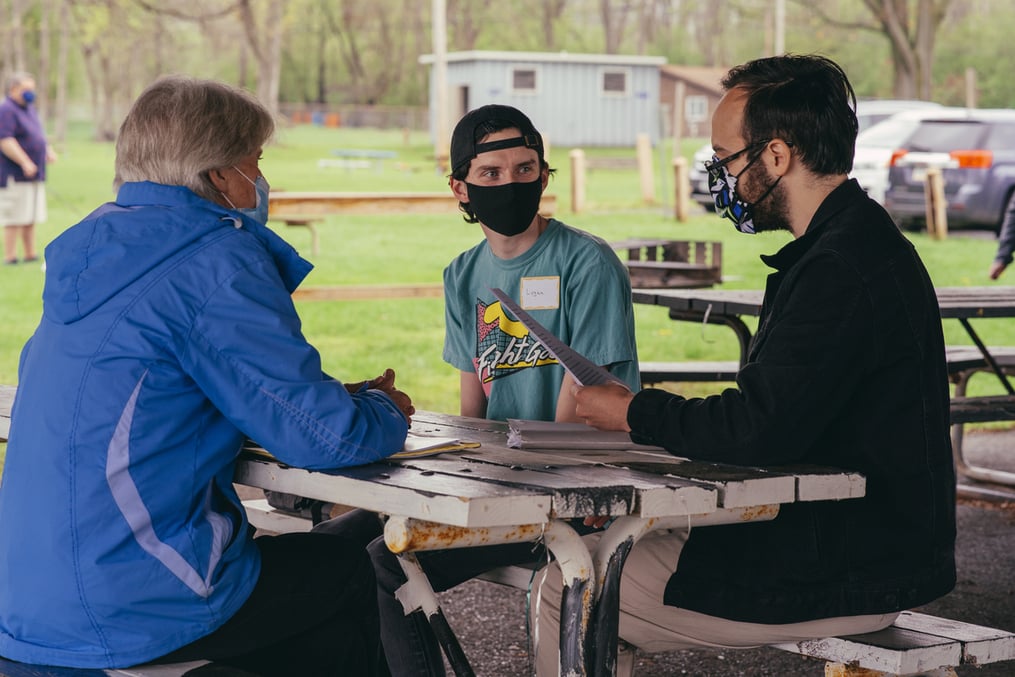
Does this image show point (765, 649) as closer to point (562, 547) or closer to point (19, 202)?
point (562, 547)

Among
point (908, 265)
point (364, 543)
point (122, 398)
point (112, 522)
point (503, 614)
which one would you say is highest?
point (908, 265)

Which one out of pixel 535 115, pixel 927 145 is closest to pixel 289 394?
pixel 927 145

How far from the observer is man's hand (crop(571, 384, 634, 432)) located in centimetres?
275

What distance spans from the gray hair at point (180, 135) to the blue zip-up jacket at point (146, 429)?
107 mm

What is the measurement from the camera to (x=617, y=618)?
96.1 inches

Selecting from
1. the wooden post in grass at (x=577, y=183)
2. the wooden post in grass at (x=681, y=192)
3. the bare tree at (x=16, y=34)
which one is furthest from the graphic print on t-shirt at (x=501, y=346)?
the bare tree at (x=16, y=34)

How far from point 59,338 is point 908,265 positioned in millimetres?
1562

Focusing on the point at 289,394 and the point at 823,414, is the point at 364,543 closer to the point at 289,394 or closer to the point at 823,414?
the point at 289,394

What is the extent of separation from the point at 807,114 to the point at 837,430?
2.03 ft

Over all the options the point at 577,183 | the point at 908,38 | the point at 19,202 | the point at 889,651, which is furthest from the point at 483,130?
the point at 908,38

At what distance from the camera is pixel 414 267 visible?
1550 cm

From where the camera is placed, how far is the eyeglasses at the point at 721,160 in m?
2.77

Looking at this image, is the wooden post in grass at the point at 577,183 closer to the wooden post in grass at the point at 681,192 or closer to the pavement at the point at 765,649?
the wooden post in grass at the point at 681,192

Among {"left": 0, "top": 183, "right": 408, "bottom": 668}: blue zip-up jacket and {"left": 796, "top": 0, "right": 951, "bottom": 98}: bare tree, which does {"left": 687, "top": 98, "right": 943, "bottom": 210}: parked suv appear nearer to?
{"left": 796, "top": 0, "right": 951, "bottom": 98}: bare tree
